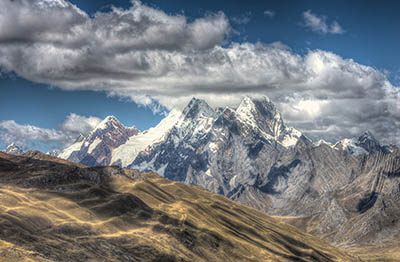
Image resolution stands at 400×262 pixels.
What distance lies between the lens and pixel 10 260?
185 m

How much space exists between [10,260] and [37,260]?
44.4 ft

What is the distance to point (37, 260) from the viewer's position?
643ft
